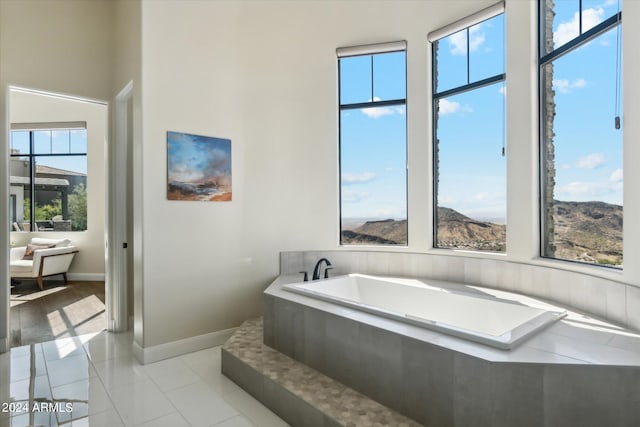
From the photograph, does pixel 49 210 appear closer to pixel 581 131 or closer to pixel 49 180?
pixel 49 180

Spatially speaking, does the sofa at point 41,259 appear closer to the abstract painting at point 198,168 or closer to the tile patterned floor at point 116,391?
the tile patterned floor at point 116,391

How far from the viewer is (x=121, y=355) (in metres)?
2.97

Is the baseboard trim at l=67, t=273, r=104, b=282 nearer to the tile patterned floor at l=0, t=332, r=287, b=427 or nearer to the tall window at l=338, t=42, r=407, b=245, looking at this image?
the tile patterned floor at l=0, t=332, r=287, b=427

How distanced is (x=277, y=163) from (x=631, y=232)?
2765mm

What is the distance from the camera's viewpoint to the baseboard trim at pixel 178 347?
2816mm

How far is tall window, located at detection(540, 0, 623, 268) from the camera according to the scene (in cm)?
221

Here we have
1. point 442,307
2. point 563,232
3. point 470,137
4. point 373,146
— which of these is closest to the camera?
point 563,232

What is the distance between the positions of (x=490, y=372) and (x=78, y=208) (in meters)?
7.10

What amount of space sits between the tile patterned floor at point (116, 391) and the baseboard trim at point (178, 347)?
0.05 metres

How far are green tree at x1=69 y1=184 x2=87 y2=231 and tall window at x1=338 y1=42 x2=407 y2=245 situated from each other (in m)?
5.13

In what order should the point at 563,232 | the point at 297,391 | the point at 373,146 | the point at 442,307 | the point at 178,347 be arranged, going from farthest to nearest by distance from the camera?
the point at 373,146 < the point at 178,347 < the point at 442,307 < the point at 563,232 < the point at 297,391

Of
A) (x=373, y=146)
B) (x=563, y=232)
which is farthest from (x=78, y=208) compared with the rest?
(x=563, y=232)

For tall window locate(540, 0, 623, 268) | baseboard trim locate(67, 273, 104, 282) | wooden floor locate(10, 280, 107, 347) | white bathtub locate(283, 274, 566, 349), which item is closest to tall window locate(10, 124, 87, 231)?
baseboard trim locate(67, 273, 104, 282)

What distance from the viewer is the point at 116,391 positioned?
2.37 m
